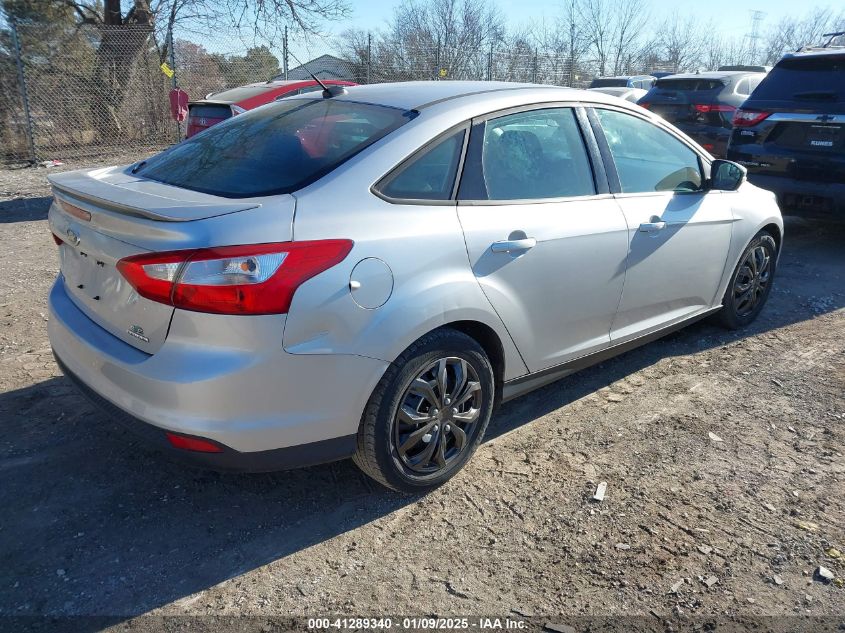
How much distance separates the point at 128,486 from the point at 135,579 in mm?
632

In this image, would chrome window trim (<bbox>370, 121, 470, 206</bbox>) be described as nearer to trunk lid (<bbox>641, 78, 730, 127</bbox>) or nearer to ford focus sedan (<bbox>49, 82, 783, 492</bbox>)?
ford focus sedan (<bbox>49, 82, 783, 492</bbox>)

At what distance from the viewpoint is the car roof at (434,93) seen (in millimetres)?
3375

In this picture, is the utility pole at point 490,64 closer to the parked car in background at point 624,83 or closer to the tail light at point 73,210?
the parked car in background at point 624,83

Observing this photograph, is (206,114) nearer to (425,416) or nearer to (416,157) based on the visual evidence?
(416,157)

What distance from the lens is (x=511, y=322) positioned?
10.7 ft

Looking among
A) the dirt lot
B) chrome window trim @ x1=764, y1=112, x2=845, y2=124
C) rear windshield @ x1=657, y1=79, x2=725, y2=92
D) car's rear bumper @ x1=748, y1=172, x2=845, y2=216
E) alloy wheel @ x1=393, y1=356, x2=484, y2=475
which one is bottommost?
the dirt lot

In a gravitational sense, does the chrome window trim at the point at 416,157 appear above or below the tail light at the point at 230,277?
above

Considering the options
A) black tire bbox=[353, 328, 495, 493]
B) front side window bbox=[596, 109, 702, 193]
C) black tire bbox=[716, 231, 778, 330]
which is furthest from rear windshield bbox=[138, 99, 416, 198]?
black tire bbox=[716, 231, 778, 330]

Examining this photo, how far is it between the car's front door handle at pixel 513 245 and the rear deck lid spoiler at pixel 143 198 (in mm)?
1044

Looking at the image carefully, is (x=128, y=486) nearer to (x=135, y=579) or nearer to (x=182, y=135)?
(x=135, y=579)

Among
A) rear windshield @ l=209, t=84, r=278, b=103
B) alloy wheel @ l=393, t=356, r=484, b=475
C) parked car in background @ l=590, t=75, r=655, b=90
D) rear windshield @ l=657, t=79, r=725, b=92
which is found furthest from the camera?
parked car in background @ l=590, t=75, r=655, b=90

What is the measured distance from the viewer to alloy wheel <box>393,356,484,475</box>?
2992 millimetres

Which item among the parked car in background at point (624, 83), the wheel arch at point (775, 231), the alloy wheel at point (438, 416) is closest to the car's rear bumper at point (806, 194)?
the wheel arch at point (775, 231)

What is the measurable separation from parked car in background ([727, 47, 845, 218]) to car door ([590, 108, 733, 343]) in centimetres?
297
